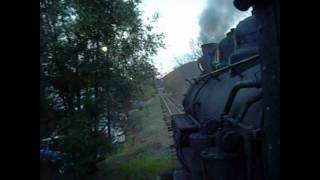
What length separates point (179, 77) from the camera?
3469 cm

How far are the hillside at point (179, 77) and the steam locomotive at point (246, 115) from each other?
25.4 metres

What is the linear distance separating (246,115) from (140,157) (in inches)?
409

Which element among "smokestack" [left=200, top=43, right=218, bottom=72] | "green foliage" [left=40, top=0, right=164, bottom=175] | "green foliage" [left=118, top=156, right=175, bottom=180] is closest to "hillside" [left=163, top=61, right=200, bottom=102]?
"green foliage" [left=118, top=156, right=175, bottom=180]

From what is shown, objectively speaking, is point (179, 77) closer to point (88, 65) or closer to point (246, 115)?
point (88, 65)

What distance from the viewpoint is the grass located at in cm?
1145

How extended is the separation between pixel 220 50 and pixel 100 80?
3700 mm

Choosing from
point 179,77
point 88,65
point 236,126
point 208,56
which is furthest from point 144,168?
point 179,77

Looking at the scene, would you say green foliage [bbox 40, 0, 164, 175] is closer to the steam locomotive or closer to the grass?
the grass

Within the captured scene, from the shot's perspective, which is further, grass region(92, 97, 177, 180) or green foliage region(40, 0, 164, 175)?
grass region(92, 97, 177, 180)

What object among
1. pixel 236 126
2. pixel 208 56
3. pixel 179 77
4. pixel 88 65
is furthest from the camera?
pixel 179 77

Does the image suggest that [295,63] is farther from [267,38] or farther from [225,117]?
[225,117]

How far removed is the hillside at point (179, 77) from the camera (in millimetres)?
33000

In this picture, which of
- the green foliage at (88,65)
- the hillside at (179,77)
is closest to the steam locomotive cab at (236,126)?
the green foliage at (88,65)

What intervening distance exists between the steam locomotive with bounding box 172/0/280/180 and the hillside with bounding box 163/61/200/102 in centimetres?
2543
